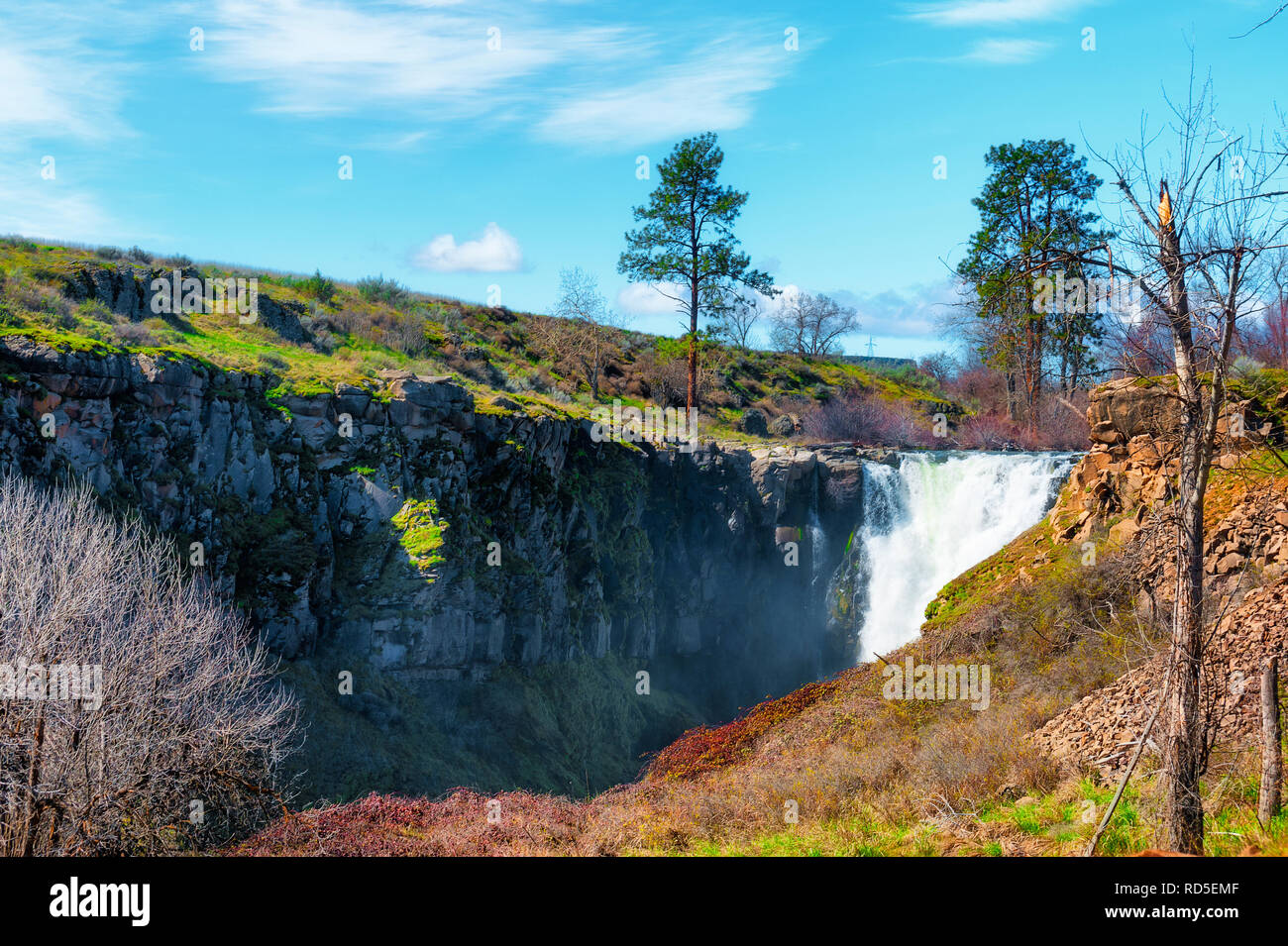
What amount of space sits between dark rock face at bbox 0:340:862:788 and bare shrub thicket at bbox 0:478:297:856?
9.87 feet

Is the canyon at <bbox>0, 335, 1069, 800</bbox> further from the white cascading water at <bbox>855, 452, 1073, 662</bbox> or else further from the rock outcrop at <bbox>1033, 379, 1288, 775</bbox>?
the rock outcrop at <bbox>1033, 379, 1288, 775</bbox>

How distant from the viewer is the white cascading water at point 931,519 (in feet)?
99.8

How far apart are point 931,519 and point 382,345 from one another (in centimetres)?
2645

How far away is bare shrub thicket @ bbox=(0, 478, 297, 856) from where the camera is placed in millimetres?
12500

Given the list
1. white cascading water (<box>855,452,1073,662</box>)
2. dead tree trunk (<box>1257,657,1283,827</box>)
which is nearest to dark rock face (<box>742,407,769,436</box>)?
white cascading water (<box>855,452,1073,662</box>)

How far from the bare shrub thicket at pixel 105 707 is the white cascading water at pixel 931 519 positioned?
2279 centimetres

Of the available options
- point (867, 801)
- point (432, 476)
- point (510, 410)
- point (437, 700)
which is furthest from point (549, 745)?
point (867, 801)

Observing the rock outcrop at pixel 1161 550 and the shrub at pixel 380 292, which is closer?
the rock outcrop at pixel 1161 550

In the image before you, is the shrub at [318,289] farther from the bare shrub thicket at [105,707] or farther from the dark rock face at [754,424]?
the bare shrub thicket at [105,707]

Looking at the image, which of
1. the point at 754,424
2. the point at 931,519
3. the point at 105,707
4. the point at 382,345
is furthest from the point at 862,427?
the point at 105,707

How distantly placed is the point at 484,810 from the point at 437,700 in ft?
25.4

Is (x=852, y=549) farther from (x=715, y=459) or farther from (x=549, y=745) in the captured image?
(x=549, y=745)

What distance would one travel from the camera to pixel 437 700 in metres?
24.3

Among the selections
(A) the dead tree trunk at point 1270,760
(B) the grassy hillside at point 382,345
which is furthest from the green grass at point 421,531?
(A) the dead tree trunk at point 1270,760
